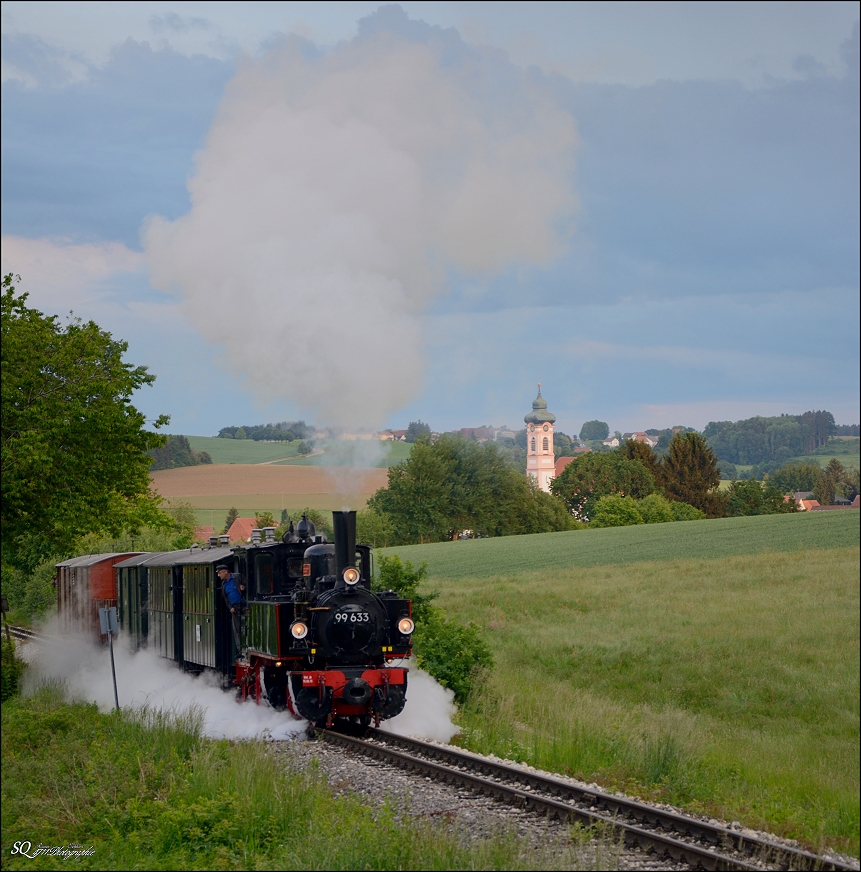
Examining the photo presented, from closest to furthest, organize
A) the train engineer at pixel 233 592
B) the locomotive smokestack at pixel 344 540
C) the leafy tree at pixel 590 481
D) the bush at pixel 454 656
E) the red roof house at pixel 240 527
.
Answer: the locomotive smokestack at pixel 344 540
the train engineer at pixel 233 592
the bush at pixel 454 656
the leafy tree at pixel 590 481
the red roof house at pixel 240 527

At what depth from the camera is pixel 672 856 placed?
7.55 meters

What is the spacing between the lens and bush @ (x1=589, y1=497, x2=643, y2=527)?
101ft

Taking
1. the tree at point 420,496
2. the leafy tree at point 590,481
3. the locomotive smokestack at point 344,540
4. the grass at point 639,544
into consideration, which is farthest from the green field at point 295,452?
the leafy tree at point 590,481

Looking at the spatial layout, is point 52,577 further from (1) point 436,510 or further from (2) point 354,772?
(2) point 354,772

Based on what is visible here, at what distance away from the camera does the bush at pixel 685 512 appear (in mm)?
22219

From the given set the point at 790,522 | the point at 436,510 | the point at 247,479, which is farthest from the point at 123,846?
the point at 247,479

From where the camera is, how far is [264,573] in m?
14.7

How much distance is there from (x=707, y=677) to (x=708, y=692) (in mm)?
561

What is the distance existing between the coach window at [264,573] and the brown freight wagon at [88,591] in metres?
10.7

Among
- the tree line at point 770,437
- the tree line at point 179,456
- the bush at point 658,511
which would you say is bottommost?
the bush at point 658,511

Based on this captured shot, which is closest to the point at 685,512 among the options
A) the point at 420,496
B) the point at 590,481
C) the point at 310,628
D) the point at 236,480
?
the point at 420,496

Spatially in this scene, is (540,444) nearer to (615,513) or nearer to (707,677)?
(615,513)

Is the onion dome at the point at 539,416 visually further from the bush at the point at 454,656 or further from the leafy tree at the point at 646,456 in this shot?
the bush at the point at 454,656

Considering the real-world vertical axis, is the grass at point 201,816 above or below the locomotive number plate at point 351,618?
below
